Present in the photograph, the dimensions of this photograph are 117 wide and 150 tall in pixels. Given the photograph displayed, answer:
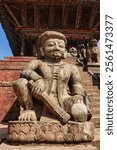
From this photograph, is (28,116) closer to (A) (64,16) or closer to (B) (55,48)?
(B) (55,48)

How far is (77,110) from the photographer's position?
4.11m

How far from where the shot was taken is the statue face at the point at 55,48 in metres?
4.57

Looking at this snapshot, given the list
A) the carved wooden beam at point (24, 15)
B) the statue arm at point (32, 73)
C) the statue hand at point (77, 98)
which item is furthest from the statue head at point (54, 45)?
the carved wooden beam at point (24, 15)

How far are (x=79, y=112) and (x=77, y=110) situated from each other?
4 centimetres

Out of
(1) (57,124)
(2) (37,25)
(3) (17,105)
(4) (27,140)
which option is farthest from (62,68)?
(2) (37,25)

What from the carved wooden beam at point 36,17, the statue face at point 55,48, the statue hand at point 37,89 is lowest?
the statue hand at point 37,89

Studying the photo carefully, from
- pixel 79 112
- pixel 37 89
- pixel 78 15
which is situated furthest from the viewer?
pixel 78 15

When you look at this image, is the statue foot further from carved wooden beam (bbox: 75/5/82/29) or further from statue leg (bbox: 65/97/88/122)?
carved wooden beam (bbox: 75/5/82/29)

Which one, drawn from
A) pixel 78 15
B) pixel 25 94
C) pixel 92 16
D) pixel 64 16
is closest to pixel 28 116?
pixel 25 94

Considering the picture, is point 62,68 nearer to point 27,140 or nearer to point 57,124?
point 57,124

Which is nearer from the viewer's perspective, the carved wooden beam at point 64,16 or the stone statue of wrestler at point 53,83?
the stone statue of wrestler at point 53,83

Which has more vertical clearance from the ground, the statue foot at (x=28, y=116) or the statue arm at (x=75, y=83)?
the statue arm at (x=75, y=83)

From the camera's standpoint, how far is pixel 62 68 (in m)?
4.57

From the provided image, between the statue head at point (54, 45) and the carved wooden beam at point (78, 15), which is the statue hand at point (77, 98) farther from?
the carved wooden beam at point (78, 15)
